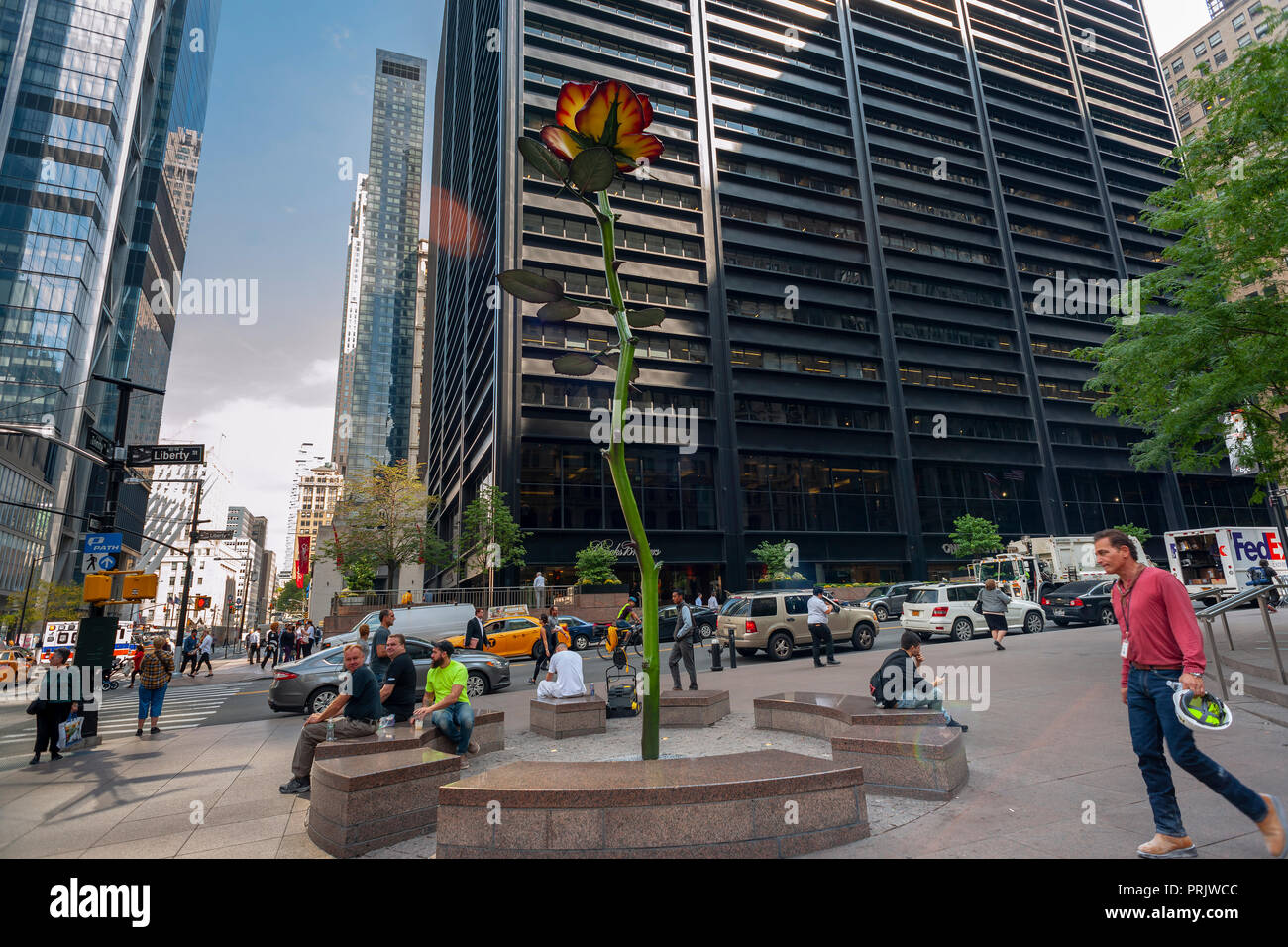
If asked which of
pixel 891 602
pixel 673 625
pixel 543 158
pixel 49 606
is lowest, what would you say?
pixel 673 625

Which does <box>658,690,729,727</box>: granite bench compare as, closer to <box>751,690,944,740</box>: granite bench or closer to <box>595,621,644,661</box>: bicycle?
<box>751,690,944,740</box>: granite bench

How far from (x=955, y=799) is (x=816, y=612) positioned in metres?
9.91

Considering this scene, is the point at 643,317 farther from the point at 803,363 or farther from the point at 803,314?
the point at 803,314

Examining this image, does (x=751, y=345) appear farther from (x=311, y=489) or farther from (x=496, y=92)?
(x=311, y=489)

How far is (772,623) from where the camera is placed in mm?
17359

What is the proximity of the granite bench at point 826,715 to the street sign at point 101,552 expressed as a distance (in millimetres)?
11856

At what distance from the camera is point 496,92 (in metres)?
47.7

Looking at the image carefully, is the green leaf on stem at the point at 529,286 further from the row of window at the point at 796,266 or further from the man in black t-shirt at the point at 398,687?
the row of window at the point at 796,266

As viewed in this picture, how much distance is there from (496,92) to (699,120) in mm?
16207

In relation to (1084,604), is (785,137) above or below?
above

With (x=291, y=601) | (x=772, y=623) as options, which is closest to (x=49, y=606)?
(x=772, y=623)

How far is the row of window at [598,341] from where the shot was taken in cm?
3878
